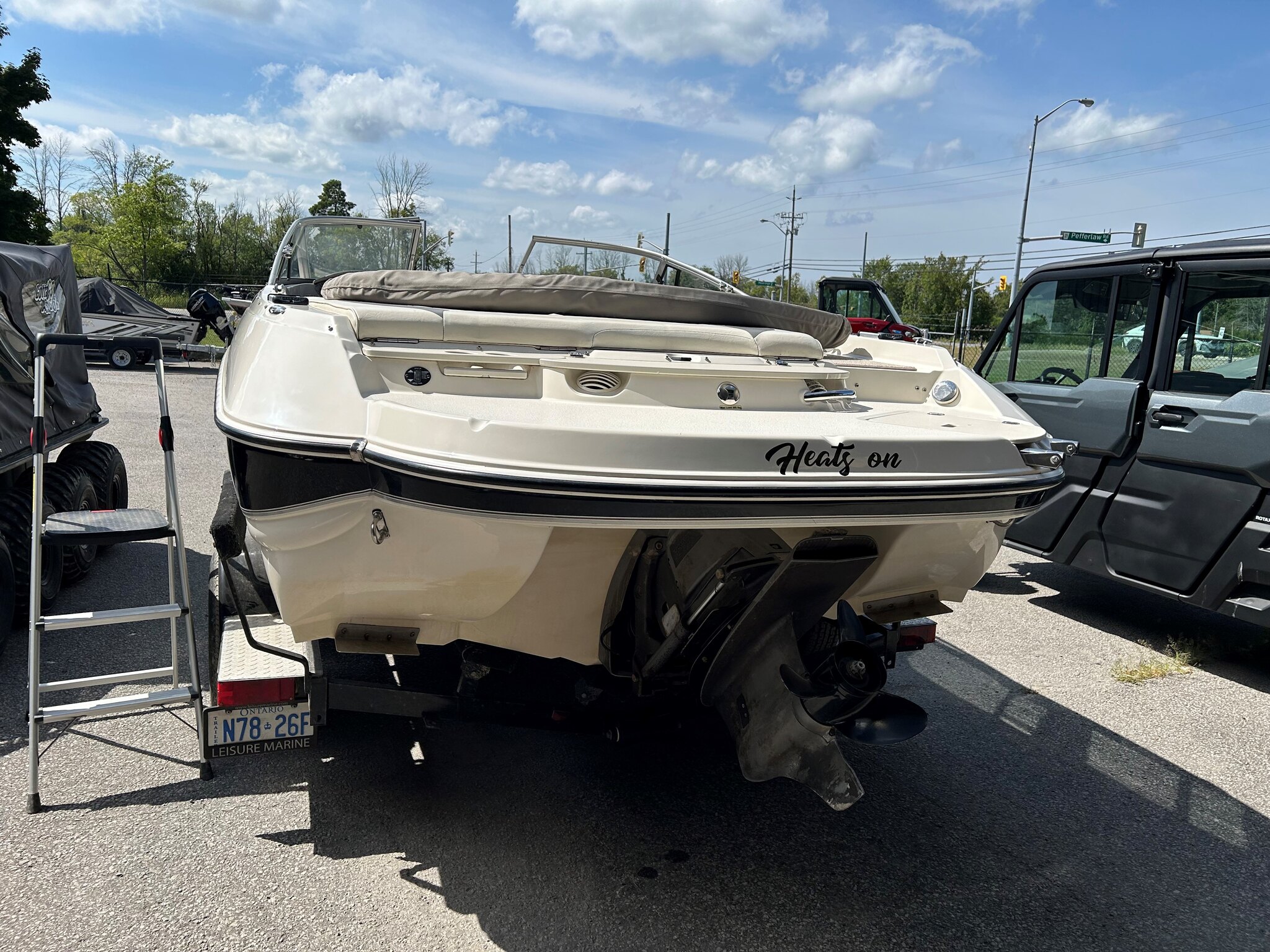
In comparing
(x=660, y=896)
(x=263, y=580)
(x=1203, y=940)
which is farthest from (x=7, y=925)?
(x=1203, y=940)

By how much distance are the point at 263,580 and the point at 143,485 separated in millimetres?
5380

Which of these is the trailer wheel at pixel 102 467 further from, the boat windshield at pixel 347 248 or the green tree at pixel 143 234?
the green tree at pixel 143 234

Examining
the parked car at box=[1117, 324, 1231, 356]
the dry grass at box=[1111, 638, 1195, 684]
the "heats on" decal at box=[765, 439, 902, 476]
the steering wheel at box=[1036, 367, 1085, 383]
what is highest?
the parked car at box=[1117, 324, 1231, 356]

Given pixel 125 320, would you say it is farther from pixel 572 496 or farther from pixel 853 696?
pixel 853 696

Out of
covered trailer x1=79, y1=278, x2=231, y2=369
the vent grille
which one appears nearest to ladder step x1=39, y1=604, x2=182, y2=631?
the vent grille

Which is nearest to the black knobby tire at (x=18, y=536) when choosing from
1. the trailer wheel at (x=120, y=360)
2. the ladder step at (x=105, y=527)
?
the ladder step at (x=105, y=527)

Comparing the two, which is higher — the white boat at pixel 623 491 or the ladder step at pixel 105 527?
the white boat at pixel 623 491

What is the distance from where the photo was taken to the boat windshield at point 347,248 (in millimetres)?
5348

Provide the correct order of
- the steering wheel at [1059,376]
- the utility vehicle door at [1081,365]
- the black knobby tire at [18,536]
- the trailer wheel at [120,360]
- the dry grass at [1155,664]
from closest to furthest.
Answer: the black knobby tire at [18,536] < the dry grass at [1155,664] < the utility vehicle door at [1081,365] < the steering wheel at [1059,376] < the trailer wheel at [120,360]

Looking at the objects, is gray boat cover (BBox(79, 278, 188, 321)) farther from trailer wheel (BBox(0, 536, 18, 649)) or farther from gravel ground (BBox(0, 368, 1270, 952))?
Answer: gravel ground (BBox(0, 368, 1270, 952))

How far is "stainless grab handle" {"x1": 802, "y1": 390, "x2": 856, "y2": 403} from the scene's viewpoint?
2879 mm

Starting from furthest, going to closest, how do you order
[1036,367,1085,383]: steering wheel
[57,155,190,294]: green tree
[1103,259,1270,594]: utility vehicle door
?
[57,155,190,294]: green tree, [1036,367,1085,383]: steering wheel, [1103,259,1270,594]: utility vehicle door

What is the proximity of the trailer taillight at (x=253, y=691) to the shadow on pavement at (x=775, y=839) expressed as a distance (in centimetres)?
49

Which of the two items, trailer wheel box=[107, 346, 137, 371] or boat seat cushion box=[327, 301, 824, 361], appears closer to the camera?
boat seat cushion box=[327, 301, 824, 361]
